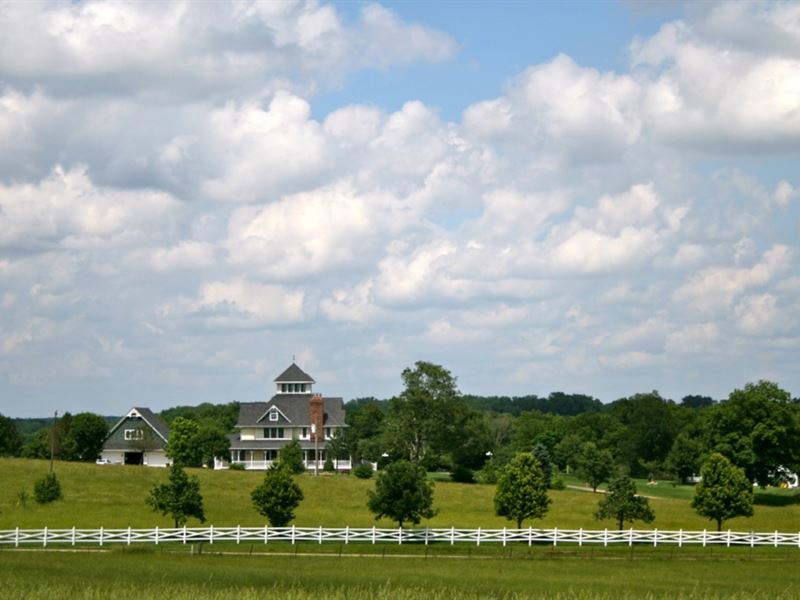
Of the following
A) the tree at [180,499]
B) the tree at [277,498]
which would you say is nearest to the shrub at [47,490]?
the tree at [180,499]

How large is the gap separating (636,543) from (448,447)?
4675cm

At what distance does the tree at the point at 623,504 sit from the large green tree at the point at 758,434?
915 inches

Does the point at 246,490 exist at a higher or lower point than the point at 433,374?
lower

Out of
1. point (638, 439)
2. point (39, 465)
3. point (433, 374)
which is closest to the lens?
point (39, 465)

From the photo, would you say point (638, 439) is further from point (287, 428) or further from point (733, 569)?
point (733, 569)

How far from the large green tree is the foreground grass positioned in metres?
35.1

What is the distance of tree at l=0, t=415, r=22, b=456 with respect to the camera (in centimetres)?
13900

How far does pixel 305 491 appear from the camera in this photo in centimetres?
9300

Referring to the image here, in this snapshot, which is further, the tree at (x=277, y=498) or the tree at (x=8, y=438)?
the tree at (x=8, y=438)

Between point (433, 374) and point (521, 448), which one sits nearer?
point (433, 374)

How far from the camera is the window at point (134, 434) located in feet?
412

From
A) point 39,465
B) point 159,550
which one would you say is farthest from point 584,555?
point 39,465

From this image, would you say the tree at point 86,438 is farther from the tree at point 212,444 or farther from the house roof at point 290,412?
the house roof at point 290,412

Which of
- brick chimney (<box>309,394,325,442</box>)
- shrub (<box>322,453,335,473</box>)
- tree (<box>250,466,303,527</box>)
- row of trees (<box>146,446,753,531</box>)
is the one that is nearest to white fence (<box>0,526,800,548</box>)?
tree (<box>250,466,303,527</box>)
